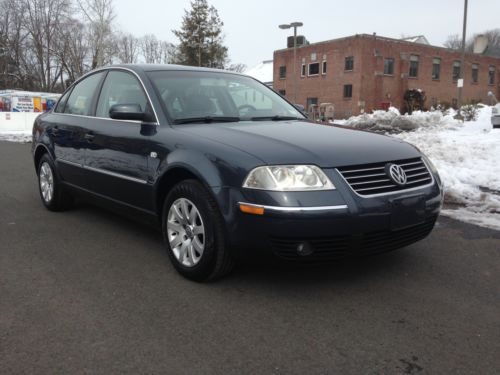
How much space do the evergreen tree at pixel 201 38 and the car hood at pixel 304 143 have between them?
43.5 meters

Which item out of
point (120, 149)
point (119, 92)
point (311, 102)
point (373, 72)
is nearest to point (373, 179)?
point (120, 149)

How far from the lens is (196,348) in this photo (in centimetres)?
253

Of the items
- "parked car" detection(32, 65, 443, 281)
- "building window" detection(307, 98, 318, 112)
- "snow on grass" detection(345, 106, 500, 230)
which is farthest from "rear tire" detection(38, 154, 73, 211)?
"building window" detection(307, 98, 318, 112)

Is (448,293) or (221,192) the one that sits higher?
(221,192)

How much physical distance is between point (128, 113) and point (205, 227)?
4.03 ft

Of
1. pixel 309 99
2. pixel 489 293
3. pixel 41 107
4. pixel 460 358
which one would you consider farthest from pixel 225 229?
pixel 309 99

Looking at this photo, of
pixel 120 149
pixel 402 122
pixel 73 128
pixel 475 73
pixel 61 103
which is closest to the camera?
pixel 120 149

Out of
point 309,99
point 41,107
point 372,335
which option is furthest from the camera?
point 309,99

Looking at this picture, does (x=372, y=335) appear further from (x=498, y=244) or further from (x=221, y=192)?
(x=498, y=244)

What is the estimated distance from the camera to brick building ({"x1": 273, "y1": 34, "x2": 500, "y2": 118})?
3628cm

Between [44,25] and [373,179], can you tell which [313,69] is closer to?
[44,25]

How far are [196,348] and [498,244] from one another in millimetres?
3192

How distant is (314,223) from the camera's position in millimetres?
2871

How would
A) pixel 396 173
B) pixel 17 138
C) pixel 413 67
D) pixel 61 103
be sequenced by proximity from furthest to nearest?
pixel 413 67, pixel 17 138, pixel 61 103, pixel 396 173
